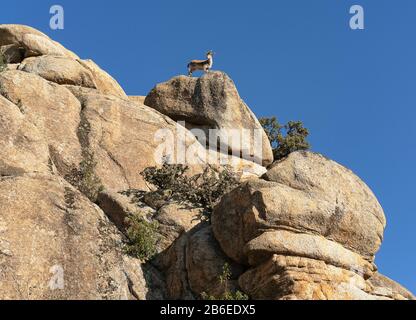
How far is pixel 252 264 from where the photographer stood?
1758 centimetres

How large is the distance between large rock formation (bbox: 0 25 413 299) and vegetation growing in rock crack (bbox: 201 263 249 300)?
129 millimetres

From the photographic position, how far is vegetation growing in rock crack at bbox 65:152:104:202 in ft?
70.8

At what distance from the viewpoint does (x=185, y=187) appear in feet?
73.0

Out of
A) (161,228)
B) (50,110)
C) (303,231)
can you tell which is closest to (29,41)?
(50,110)

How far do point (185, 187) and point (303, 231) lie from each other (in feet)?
19.7

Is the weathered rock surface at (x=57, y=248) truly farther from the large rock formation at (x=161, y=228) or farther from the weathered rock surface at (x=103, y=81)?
the weathered rock surface at (x=103, y=81)

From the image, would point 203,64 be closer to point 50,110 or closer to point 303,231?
point 50,110

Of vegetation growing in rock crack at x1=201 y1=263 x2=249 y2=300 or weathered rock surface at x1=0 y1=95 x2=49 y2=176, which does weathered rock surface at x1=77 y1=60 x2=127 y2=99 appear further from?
vegetation growing in rock crack at x1=201 y1=263 x2=249 y2=300

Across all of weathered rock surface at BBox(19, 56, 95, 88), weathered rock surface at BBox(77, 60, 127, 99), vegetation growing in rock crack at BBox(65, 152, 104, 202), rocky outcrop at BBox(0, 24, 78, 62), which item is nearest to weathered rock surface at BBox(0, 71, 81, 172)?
vegetation growing in rock crack at BBox(65, 152, 104, 202)

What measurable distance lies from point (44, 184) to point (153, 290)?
15.9 ft

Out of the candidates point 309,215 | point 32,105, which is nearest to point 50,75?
point 32,105

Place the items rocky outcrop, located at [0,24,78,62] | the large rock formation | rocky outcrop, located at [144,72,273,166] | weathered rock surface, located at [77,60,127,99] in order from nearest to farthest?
the large rock formation → rocky outcrop, located at [144,72,273,166] → weathered rock surface, located at [77,60,127,99] → rocky outcrop, located at [0,24,78,62]
